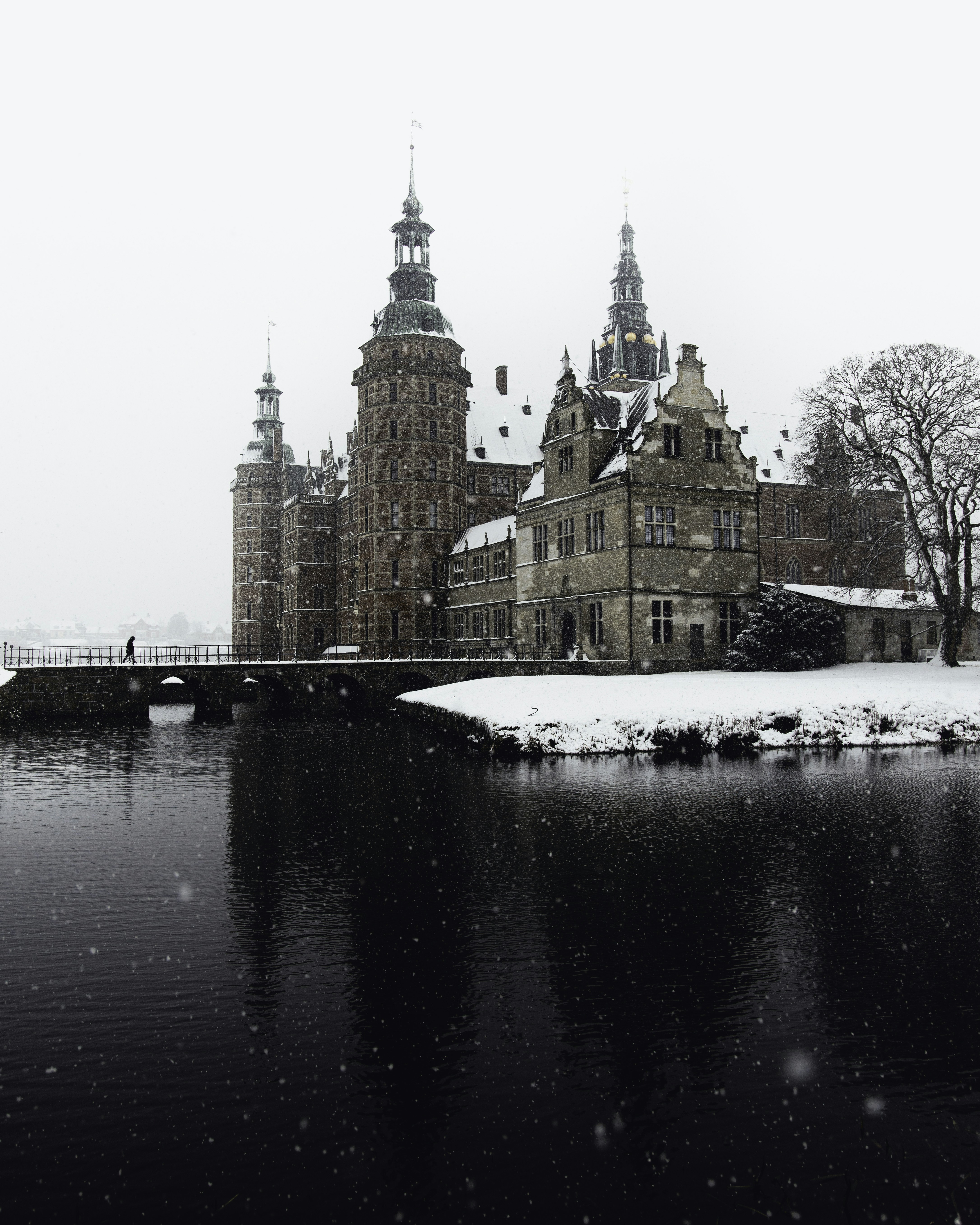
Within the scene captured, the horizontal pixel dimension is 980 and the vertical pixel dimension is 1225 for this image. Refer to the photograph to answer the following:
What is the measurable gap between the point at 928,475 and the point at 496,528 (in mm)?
25293

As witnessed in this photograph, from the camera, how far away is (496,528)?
5656cm

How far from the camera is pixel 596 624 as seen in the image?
42.5 m

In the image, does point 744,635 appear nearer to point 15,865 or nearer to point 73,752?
point 73,752

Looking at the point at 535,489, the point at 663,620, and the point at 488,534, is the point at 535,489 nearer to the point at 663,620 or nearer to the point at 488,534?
the point at 488,534

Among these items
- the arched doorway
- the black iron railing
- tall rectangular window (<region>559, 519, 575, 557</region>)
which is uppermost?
tall rectangular window (<region>559, 519, 575, 557</region>)

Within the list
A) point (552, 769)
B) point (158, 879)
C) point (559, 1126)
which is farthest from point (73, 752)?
point (559, 1126)

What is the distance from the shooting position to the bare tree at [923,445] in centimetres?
3766

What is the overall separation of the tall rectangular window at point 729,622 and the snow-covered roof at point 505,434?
28.3 metres

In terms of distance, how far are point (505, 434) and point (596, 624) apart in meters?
33.4

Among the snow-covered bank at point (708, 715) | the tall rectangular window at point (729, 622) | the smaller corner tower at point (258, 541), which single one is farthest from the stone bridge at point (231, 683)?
the smaller corner tower at point (258, 541)

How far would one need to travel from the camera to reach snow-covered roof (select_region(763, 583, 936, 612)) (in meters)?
44.0

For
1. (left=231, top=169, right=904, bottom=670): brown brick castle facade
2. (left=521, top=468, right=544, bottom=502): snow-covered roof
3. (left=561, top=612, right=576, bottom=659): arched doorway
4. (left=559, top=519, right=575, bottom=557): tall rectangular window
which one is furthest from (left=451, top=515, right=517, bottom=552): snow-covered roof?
(left=561, top=612, right=576, bottom=659): arched doorway

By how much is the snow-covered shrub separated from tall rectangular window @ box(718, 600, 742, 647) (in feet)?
6.09

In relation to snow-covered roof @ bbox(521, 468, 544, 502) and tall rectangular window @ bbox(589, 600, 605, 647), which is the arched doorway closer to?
tall rectangular window @ bbox(589, 600, 605, 647)
